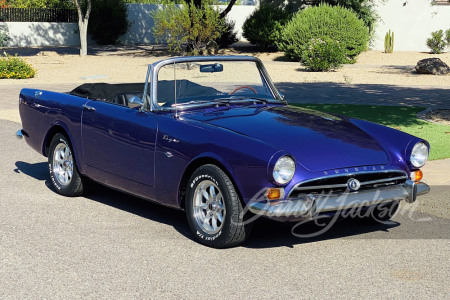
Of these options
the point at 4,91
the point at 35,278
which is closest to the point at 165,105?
the point at 35,278

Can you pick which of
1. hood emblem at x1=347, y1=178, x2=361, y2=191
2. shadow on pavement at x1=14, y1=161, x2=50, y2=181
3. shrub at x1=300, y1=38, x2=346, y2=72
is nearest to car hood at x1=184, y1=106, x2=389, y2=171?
hood emblem at x1=347, y1=178, x2=361, y2=191

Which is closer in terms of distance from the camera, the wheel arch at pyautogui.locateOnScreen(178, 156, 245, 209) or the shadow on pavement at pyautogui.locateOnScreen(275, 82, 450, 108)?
the wheel arch at pyautogui.locateOnScreen(178, 156, 245, 209)

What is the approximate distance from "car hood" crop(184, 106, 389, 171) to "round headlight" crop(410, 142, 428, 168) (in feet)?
1.06

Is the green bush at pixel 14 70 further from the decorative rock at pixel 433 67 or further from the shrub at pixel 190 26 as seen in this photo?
the decorative rock at pixel 433 67

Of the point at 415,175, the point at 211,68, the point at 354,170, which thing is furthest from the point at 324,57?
the point at 354,170

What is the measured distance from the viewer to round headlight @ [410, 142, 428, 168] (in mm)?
6371

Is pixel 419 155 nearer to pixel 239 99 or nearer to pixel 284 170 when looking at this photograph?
pixel 284 170

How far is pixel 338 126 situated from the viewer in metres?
6.65

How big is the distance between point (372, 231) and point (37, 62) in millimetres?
25498

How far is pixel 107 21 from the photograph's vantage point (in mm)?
42188

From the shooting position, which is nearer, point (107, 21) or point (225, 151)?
point (225, 151)

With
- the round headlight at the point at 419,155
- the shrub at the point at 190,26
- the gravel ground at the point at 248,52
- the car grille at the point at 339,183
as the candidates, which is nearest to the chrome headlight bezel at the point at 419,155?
the round headlight at the point at 419,155

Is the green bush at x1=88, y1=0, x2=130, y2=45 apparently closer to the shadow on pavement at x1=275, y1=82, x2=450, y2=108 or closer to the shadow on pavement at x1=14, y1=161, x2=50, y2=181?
the shadow on pavement at x1=275, y1=82, x2=450, y2=108

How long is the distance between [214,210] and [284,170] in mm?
746
